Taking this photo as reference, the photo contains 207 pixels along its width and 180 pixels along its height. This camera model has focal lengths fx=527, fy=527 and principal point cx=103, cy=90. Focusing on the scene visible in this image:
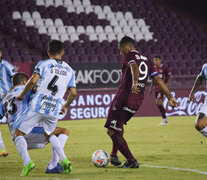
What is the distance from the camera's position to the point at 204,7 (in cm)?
3228

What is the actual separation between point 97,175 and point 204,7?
26474mm

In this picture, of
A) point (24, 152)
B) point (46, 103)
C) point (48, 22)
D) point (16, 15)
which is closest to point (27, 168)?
point (24, 152)

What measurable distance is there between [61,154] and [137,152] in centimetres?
363

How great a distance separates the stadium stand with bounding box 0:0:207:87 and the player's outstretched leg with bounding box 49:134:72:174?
1437 centimetres

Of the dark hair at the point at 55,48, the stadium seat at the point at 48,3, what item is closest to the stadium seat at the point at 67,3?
the stadium seat at the point at 48,3

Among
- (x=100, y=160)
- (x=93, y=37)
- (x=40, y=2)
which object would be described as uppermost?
(x=40, y=2)

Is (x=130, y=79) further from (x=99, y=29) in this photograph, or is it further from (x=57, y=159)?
(x=99, y=29)

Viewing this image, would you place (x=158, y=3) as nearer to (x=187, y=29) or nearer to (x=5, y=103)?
(x=187, y=29)

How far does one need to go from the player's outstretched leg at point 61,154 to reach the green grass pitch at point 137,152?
11cm

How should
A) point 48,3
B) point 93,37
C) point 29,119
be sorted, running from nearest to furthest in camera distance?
point 29,119
point 93,37
point 48,3

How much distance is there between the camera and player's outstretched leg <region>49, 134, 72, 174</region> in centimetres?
711

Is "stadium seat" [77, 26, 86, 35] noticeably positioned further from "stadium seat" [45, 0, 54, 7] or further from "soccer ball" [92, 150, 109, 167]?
"soccer ball" [92, 150, 109, 167]

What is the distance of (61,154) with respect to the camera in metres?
7.13

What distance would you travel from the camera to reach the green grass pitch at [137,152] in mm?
7348
